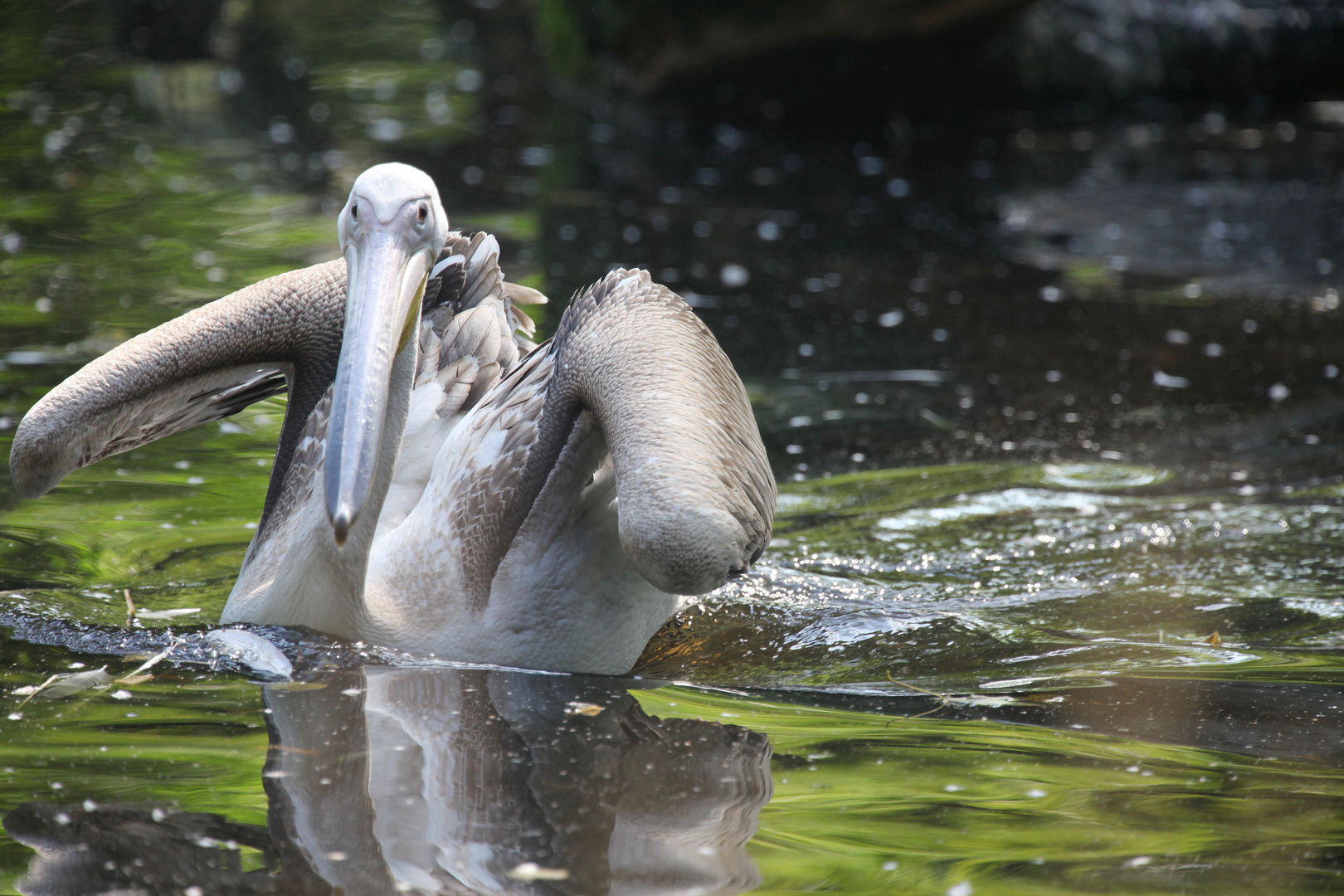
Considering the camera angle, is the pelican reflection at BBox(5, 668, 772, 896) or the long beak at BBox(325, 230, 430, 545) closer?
the pelican reflection at BBox(5, 668, 772, 896)

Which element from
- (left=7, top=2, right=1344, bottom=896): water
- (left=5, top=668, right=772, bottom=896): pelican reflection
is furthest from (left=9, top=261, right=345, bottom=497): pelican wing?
(left=5, top=668, right=772, bottom=896): pelican reflection

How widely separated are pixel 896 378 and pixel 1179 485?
58.1 inches

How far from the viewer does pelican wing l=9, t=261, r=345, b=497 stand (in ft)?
11.9

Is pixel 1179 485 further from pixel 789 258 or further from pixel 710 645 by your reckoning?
pixel 789 258

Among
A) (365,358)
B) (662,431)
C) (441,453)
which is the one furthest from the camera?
(441,453)

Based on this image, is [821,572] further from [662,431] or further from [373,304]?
[373,304]

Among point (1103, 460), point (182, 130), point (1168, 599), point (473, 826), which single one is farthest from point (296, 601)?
point (182, 130)

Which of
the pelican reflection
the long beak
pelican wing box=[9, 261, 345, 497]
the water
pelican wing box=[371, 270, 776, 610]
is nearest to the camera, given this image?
the pelican reflection

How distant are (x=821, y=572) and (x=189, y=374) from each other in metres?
1.84

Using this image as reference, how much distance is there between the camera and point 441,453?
4.17m

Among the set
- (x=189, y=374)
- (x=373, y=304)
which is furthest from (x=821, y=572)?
(x=189, y=374)

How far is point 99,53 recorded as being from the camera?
1320cm

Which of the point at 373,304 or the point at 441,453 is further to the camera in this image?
the point at 441,453

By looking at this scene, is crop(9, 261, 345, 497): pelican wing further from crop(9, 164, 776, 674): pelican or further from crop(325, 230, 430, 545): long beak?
Result: crop(325, 230, 430, 545): long beak
